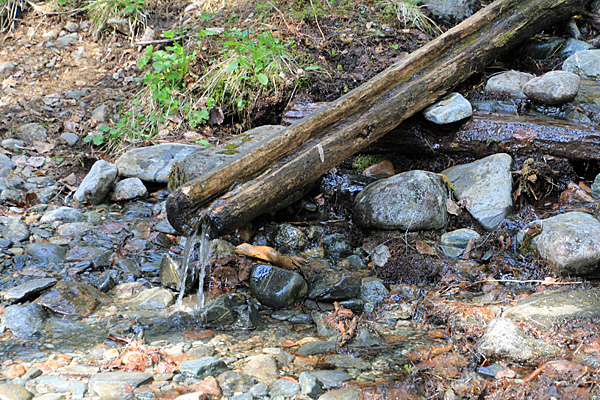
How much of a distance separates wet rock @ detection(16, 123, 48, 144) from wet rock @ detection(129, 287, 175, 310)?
3734mm

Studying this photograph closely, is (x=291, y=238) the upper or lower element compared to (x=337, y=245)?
upper

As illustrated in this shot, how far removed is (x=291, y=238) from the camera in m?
4.68

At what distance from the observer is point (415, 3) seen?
24.4ft

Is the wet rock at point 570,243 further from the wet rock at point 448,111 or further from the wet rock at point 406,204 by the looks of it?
the wet rock at point 448,111

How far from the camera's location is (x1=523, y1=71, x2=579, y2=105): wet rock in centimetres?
533

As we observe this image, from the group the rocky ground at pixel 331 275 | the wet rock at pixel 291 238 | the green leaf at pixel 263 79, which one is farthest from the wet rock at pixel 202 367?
the green leaf at pixel 263 79

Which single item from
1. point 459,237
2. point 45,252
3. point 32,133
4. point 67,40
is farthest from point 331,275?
point 67,40

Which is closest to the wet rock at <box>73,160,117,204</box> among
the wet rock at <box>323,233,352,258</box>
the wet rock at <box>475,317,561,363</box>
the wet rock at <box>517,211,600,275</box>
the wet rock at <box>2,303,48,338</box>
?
the wet rock at <box>2,303,48,338</box>

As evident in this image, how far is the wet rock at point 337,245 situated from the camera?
4.59 meters

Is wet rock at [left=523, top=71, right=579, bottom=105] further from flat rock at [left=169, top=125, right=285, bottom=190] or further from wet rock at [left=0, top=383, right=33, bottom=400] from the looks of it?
wet rock at [left=0, top=383, right=33, bottom=400]

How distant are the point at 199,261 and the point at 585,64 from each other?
5.40m

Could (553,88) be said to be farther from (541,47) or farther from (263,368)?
(263,368)

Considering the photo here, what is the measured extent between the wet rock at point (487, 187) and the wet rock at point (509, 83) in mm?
1290

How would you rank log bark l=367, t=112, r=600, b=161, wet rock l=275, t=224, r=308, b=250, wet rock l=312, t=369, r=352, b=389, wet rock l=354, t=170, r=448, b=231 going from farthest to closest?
log bark l=367, t=112, r=600, b=161
wet rock l=275, t=224, r=308, b=250
wet rock l=354, t=170, r=448, b=231
wet rock l=312, t=369, r=352, b=389
